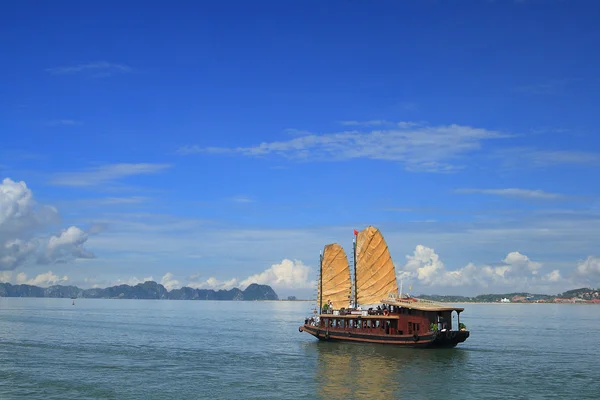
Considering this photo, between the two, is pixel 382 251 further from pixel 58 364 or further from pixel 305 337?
pixel 58 364

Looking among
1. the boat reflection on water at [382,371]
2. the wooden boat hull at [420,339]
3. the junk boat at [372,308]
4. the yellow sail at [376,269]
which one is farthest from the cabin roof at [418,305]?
the yellow sail at [376,269]

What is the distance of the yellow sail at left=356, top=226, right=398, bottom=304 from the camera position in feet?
217

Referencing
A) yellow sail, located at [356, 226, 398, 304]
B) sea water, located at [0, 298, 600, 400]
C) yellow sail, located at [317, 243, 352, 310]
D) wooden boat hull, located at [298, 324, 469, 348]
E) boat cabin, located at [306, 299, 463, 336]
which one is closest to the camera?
sea water, located at [0, 298, 600, 400]

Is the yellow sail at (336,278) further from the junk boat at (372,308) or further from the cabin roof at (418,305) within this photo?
the cabin roof at (418,305)

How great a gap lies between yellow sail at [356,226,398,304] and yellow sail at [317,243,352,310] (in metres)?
3.36

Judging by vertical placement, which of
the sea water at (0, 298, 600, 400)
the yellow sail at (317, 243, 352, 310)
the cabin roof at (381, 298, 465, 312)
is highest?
the yellow sail at (317, 243, 352, 310)

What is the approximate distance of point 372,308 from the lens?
212ft

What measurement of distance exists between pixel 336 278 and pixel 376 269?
6303 millimetres

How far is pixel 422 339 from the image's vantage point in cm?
5575

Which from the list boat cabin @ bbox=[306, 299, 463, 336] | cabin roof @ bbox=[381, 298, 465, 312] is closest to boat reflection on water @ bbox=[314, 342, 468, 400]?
boat cabin @ bbox=[306, 299, 463, 336]

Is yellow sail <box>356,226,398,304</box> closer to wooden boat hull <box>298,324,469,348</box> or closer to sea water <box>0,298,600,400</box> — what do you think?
wooden boat hull <box>298,324,469,348</box>

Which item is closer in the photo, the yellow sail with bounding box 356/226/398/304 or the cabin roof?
the cabin roof

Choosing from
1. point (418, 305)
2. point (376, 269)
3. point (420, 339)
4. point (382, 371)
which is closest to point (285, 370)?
point (382, 371)

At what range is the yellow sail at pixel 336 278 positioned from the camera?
230 feet
